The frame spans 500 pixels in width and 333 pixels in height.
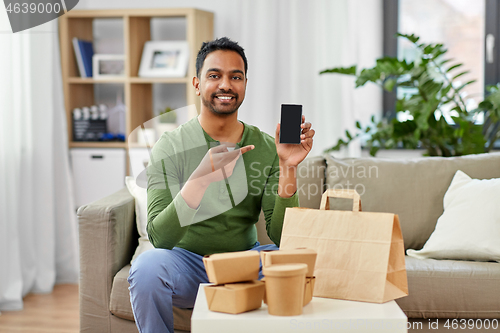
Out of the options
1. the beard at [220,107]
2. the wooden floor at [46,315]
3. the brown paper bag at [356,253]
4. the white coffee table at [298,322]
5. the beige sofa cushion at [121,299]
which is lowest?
the wooden floor at [46,315]

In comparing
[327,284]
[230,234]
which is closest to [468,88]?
[230,234]

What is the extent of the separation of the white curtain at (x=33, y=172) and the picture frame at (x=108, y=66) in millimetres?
227

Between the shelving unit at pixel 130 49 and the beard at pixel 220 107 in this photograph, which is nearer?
the beard at pixel 220 107

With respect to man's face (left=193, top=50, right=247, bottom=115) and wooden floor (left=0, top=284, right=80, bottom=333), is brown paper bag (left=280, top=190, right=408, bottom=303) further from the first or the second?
wooden floor (left=0, top=284, right=80, bottom=333)

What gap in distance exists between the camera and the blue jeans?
119cm

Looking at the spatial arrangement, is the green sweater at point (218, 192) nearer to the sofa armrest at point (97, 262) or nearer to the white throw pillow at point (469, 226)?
the sofa armrest at point (97, 262)

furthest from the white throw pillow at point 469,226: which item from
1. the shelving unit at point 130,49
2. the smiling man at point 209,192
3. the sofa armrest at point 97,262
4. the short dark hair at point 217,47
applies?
the shelving unit at point 130,49

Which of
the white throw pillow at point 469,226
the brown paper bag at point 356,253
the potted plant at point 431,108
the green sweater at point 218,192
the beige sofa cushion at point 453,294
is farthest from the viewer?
the potted plant at point 431,108

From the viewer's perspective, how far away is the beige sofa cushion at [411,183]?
184cm

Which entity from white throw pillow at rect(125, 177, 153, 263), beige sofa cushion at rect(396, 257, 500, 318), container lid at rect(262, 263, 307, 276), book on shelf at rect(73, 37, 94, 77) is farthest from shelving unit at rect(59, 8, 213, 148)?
container lid at rect(262, 263, 307, 276)

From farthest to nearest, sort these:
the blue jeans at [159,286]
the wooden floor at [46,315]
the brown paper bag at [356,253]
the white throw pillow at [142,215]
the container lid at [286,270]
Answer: the wooden floor at [46,315]
the white throw pillow at [142,215]
the blue jeans at [159,286]
the brown paper bag at [356,253]
the container lid at [286,270]

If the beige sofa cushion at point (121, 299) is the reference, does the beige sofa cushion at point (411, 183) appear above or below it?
above

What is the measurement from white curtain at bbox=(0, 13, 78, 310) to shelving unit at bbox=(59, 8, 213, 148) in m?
0.13

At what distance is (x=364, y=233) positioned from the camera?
3.38 feet
